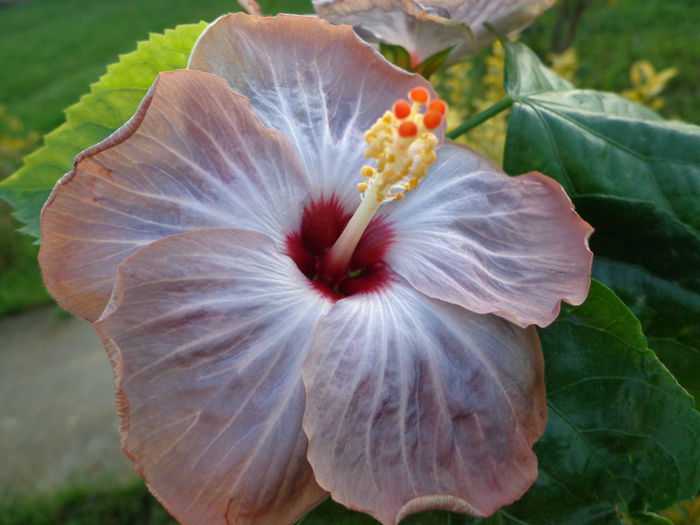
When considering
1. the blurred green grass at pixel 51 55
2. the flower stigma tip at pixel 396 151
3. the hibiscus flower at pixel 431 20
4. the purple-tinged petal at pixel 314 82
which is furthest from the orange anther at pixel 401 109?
the blurred green grass at pixel 51 55

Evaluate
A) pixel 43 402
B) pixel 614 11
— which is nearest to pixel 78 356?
pixel 43 402

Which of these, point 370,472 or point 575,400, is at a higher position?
point 370,472

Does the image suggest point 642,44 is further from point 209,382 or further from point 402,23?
point 209,382

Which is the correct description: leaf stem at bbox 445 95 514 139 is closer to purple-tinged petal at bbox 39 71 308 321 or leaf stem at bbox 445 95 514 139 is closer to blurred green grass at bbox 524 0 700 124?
purple-tinged petal at bbox 39 71 308 321

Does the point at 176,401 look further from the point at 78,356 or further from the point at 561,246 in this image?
the point at 78,356

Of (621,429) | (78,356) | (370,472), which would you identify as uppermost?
(370,472)

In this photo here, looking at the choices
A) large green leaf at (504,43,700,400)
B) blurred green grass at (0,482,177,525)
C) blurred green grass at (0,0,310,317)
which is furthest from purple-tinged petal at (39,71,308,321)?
blurred green grass at (0,0,310,317)
